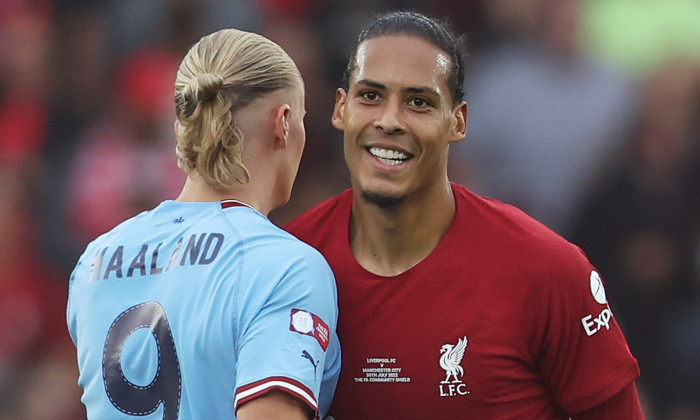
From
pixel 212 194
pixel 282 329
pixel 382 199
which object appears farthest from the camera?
pixel 382 199

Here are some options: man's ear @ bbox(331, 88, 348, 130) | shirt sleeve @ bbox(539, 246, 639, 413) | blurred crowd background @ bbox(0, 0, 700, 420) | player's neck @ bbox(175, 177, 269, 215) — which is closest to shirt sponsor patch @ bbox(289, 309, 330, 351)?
player's neck @ bbox(175, 177, 269, 215)

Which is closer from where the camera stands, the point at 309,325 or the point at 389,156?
the point at 309,325

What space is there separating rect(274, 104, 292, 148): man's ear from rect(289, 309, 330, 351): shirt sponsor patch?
525mm

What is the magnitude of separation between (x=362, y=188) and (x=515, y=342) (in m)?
0.55

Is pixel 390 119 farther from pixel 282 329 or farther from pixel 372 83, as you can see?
pixel 282 329

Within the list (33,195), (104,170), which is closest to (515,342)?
(104,170)

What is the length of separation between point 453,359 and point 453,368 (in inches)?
0.9

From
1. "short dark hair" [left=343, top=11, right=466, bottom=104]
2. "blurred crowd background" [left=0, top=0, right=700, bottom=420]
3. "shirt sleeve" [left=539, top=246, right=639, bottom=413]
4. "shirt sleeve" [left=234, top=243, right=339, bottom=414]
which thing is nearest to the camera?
"shirt sleeve" [left=234, top=243, right=339, bottom=414]

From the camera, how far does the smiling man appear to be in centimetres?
279

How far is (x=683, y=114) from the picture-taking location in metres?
5.57

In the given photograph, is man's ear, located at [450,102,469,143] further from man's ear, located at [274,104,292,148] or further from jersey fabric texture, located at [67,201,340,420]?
jersey fabric texture, located at [67,201,340,420]

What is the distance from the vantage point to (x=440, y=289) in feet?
9.41

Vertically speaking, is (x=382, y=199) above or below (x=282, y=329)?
above

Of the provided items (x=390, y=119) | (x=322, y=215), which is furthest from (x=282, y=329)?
(x=322, y=215)
